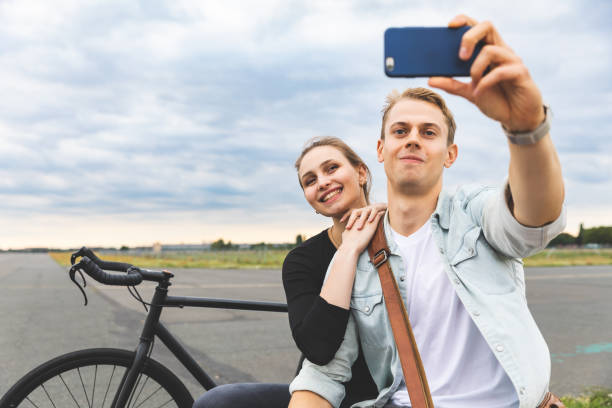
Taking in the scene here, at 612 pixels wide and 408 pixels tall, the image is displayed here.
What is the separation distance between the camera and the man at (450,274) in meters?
1.50

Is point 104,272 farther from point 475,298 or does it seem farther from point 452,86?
point 452,86

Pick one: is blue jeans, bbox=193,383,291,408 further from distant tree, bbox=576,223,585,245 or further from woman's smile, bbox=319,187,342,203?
distant tree, bbox=576,223,585,245

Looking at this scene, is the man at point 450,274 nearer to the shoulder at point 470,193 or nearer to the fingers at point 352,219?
the shoulder at point 470,193

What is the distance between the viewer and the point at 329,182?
2.49m

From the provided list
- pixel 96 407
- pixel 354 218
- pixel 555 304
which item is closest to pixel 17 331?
pixel 96 407

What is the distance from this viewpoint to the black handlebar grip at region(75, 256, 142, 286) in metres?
2.30

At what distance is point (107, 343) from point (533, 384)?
648cm

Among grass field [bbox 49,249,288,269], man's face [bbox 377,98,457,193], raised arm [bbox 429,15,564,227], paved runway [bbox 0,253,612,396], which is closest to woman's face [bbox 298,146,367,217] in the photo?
man's face [bbox 377,98,457,193]

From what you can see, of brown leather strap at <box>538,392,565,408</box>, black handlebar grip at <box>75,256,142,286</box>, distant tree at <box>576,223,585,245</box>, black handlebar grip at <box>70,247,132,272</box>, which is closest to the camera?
brown leather strap at <box>538,392,565,408</box>

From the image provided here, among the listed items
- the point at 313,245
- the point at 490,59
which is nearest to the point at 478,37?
the point at 490,59

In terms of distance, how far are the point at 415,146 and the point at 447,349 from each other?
2.26ft

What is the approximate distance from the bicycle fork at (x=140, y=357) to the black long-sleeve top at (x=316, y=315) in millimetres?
828

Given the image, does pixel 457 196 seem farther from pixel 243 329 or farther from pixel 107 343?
pixel 243 329

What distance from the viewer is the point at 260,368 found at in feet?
19.4
